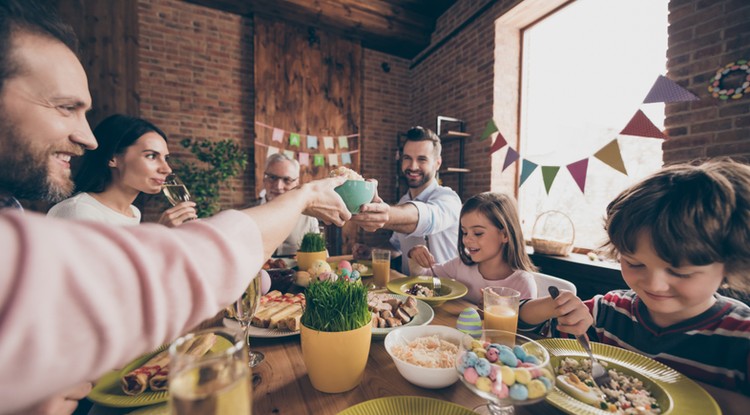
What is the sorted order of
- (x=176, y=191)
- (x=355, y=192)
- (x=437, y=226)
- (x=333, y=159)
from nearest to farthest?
(x=355, y=192)
(x=176, y=191)
(x=437, y=226)
(x=333, y=159)

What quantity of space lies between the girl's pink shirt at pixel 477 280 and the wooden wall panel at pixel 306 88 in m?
3.21

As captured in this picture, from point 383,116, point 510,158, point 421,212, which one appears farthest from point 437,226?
point 383,116

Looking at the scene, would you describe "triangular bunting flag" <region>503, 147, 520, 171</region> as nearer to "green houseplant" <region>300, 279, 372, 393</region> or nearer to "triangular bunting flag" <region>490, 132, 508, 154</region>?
"triangular bunting flag" <region>490, 132, 508, 154</region>

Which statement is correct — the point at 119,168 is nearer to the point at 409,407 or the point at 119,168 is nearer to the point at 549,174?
the point at 409,407

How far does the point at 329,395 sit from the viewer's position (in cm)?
71

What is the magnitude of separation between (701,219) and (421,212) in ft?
3.98

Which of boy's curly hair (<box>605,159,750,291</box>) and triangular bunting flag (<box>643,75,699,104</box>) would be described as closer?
boy's curly hair (<box>605,159,750,291</box>)

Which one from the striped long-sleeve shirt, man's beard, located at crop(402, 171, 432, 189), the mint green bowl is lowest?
the striped long-sleeve shirt

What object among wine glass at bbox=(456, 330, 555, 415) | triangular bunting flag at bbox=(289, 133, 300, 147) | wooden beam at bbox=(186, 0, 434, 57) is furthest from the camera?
triangular bunting flag at bbox=(289, 133, 300, 147)

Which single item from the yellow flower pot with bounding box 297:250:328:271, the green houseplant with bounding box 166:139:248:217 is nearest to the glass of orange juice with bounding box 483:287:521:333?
the yellow flower pot with bounding box 297:250:328:271

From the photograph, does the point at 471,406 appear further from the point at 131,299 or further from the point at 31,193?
the point at 31,193

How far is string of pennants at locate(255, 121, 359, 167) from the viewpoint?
4.67m

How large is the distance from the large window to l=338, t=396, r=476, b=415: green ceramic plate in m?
2.92

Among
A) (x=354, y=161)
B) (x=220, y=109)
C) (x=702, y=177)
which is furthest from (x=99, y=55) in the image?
(x=702, y=177)
